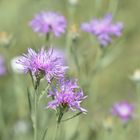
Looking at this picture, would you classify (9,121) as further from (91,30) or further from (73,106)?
(73,106)

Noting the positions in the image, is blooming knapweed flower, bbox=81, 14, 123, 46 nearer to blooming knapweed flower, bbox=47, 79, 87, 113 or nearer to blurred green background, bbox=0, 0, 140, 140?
blurred green background, bbox=0, 0, 140, 140

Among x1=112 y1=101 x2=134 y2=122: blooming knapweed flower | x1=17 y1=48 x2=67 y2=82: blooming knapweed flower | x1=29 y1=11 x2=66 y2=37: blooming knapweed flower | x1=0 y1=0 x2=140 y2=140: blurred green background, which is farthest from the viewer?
x1=0 y1=0 x2=140 y2=140: blurred green background

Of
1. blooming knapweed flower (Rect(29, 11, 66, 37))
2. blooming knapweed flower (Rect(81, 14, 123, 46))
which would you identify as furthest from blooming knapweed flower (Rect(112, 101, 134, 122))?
blooming knapweed flower (Rect(29, 11, 66, 37))

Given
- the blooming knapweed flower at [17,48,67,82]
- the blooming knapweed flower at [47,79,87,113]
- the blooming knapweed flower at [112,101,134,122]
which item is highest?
the blooming knapweed flower at [112,101,134,122]

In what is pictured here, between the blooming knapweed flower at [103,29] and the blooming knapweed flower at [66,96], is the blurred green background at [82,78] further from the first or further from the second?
the blooming knapweed flower at [66,96]

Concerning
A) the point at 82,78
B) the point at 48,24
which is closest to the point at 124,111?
the point at 82,78

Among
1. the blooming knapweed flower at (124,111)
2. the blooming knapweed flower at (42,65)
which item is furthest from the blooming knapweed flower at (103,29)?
the blooming knapweed flower at (42,65)
